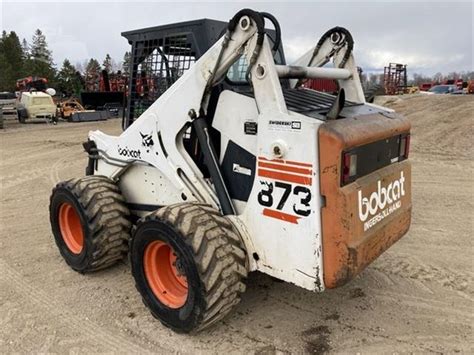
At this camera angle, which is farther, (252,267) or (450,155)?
(450,155)

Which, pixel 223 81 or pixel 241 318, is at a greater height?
pixel 223 81

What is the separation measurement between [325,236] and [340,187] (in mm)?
303

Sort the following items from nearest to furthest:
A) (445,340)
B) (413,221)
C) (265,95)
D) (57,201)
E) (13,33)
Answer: (265,95)
(445,340)
(57,201)
(413,221)
(13,33)

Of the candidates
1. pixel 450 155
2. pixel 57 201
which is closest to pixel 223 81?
pixel 57 201

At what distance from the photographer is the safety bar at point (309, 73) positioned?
298cm

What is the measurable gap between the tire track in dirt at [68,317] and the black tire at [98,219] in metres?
0.43

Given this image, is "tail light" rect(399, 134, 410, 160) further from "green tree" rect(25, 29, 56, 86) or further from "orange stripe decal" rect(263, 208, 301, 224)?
"green tree" rect(25, 29, 56, 86)

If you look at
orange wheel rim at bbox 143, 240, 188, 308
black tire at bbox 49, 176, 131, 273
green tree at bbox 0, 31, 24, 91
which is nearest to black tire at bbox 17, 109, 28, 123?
black tire at bbox 49, 176, 131, 273

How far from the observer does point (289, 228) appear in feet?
8.91

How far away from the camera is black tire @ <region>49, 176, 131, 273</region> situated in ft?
12.1

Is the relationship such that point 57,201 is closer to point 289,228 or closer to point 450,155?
point 289,228

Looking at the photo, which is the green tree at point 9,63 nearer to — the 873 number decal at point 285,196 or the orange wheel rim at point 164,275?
the orange wheel rim at point 164,275

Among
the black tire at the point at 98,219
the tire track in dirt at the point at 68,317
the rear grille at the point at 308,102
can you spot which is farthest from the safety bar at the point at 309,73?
the tire track in dirt at the point at 68,317

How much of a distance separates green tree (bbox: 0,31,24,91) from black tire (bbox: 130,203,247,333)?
49307mm
